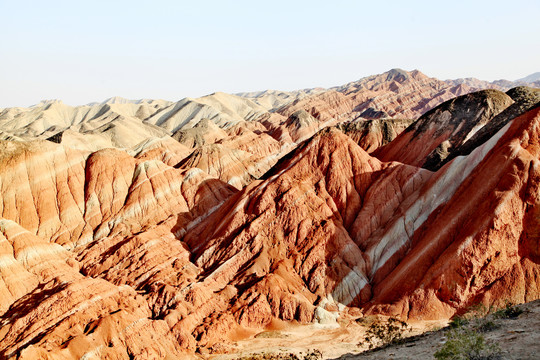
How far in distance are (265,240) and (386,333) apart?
55.2 feet

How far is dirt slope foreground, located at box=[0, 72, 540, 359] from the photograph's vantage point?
34.8m

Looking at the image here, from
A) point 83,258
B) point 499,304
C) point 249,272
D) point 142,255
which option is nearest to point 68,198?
point 83,258

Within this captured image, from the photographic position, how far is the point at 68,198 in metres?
61.2

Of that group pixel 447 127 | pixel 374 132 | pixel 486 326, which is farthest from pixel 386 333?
pixel 374 132

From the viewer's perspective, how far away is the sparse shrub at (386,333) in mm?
30125

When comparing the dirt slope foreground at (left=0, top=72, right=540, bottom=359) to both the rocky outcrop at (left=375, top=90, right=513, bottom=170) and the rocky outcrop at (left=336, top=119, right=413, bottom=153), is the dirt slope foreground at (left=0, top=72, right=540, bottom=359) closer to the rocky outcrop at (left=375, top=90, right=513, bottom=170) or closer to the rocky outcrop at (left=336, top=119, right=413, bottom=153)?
the rocky outcrop at (left=375, top=90, right=513, bottom=170)

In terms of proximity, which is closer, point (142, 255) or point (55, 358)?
point (55, 358)

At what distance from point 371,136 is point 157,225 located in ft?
159

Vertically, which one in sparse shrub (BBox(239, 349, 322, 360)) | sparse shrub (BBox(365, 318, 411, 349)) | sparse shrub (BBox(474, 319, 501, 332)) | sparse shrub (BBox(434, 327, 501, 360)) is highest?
sparse shrub (BBox(434, 327, 501, 360))

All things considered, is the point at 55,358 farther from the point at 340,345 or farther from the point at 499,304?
the point at 499,304

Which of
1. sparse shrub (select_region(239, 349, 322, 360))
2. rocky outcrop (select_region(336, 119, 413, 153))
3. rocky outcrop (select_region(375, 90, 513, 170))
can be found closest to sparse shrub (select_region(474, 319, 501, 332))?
sparse shrub (select_region(239, 349, 322, 360))

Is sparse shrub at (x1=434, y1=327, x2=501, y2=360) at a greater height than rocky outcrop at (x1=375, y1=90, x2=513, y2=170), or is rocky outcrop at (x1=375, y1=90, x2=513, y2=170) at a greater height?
rocky outcrop at (x1=375, y1=90, x2=513, y2=170)

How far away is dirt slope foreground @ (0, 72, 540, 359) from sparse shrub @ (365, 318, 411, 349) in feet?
6.70

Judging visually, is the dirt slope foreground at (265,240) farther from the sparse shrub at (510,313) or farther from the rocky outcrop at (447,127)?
the sparse shrub at (510,313)
